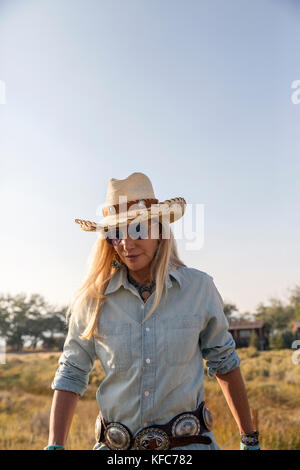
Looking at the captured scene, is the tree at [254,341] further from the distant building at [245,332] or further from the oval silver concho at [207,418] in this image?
the oval silver concho at [207,418]

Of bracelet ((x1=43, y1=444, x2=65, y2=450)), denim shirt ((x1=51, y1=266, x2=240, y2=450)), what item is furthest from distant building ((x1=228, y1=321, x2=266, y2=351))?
bracelet ((x1=43, y1=444, x2=65, y2=450))

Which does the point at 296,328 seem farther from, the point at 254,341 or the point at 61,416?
the point at 61,416

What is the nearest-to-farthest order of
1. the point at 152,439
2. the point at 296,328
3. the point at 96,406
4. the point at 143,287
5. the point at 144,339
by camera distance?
the point at 152,439
the point at 144,339
the point at 143,287
the point at 96,406
the point at 296,328

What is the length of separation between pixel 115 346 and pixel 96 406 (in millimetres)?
7875

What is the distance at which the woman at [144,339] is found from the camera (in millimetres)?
2270

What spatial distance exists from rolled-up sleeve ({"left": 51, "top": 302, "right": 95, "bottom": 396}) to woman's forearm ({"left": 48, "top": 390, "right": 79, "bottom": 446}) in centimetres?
4

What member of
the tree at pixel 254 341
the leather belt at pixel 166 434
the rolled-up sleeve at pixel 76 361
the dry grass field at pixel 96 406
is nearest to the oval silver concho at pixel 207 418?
the leather belt at pixel 166 434

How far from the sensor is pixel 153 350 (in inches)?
90.6

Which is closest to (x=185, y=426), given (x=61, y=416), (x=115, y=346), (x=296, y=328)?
(x=115, y=346)
